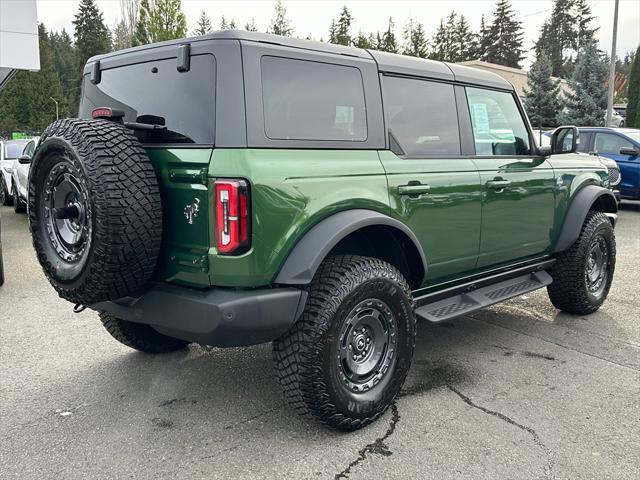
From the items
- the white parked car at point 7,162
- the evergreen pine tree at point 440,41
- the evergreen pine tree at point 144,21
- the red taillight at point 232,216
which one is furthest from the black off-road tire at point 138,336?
the evergreen pine tree at point 440,41

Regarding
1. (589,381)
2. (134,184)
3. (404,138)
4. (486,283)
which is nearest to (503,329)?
(486,283)

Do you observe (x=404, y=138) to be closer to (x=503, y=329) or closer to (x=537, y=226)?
(x=537, y=226)

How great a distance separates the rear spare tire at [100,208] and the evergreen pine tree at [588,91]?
26419 mm

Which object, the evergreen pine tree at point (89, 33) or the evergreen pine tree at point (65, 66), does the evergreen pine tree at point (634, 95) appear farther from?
the evergreen pine tree at point (65, 66)

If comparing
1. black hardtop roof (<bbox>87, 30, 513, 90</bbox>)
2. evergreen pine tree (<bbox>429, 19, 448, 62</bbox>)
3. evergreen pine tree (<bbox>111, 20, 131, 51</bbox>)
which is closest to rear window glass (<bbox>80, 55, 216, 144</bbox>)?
black hardtop roof (<bbox>87, 30, 513, 90</bbox>)

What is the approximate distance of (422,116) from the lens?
147 inches

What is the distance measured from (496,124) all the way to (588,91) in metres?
25.0

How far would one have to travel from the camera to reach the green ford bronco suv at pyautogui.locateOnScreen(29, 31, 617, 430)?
8.79ft

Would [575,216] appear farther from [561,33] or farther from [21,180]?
[561,33]

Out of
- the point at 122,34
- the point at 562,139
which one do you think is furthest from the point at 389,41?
the point at 562,139

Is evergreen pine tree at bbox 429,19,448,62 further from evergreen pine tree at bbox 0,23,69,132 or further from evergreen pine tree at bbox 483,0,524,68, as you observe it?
evergreen pine tree at bbox 0,23,69,132

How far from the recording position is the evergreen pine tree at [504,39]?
209 ft

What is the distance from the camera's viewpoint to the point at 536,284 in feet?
15.1

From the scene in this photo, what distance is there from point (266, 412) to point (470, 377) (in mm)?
1395
